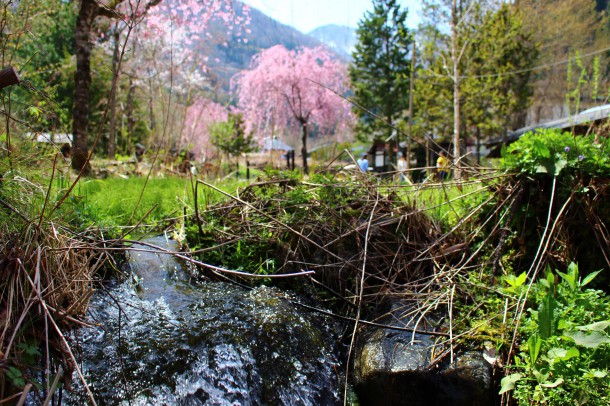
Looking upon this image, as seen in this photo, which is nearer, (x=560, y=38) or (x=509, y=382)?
(x=509, y=382)

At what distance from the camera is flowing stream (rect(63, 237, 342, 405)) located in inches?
79.7

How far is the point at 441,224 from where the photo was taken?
3785 mm

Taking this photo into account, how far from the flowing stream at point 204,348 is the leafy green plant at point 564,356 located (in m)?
1.03

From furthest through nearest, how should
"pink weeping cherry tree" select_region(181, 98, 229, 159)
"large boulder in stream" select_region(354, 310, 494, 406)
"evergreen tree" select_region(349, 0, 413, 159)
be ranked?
"evergreen tree" select_region(349, 0, 413, 159)
"pink weeping cherry tree" select_region(181, 98, 229, 159)
"large boulder in stream" select_region(354, 310, 494, 406)

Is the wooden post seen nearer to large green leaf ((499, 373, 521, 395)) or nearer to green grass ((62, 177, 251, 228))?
green grass ((62, 177, 251, 228))

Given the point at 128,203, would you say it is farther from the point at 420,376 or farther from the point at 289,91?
the point at 289,91

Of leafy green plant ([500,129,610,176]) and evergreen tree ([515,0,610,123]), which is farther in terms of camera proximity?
evergreen tree ([515,0,610,123])

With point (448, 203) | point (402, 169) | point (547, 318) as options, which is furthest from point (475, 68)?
point (547, 318)

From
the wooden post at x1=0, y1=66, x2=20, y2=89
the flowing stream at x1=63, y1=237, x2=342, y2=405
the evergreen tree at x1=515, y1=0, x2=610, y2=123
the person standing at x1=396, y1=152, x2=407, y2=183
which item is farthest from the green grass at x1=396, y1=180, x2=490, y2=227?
the evergreen tree at x1=515, y1=0, x2=610, y2=123

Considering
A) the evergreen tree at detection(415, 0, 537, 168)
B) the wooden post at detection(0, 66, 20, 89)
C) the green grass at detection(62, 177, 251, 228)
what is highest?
the evergreen tree at detection(415, 0, 537, 168)

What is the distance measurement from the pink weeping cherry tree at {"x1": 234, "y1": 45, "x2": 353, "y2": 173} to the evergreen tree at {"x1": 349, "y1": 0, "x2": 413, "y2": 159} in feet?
6.75

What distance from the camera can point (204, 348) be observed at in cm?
229

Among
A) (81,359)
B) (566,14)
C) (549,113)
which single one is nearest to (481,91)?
(566,14)

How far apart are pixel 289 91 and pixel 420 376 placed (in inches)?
859
